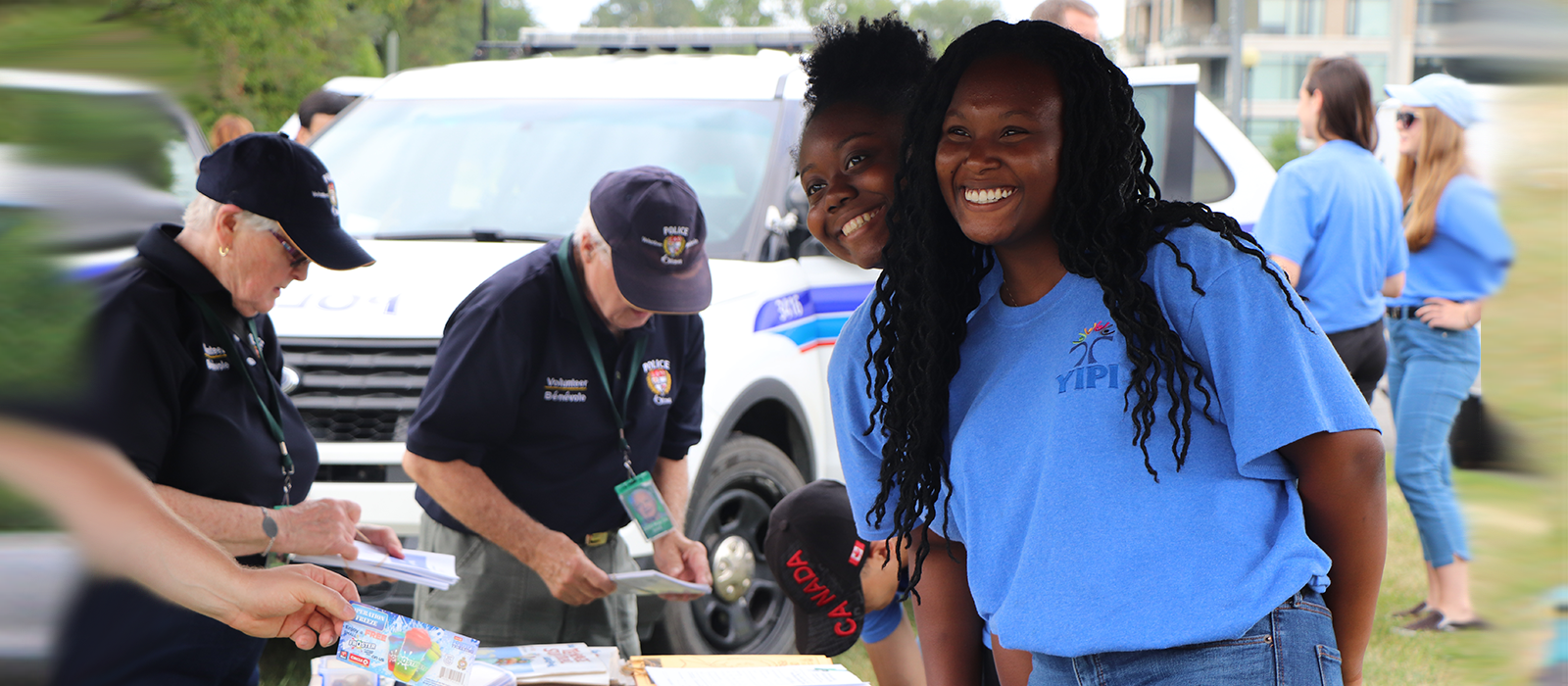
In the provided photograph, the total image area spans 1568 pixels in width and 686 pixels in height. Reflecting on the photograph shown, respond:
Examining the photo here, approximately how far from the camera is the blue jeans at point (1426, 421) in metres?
5.08

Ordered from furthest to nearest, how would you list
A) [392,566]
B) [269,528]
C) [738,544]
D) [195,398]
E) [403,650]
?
[738,544], [392,566], [269,528], [195,398], [403,650]

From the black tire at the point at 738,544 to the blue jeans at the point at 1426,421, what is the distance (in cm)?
257

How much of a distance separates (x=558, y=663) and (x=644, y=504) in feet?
2.06

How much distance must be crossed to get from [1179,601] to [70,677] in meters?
1.41

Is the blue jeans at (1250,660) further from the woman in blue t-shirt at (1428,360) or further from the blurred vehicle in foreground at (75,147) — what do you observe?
the woman in blue t-shirt at (1428,360)

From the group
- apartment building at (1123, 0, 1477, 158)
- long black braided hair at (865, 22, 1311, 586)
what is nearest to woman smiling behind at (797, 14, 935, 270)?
long black braided hair at (865, 22, 1311, 586)

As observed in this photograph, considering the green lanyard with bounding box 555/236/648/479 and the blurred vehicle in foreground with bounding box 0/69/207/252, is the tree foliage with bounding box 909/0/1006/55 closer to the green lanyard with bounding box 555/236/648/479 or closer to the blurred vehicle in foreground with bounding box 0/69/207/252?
the green lanyard with bounding box 555/236/648/479

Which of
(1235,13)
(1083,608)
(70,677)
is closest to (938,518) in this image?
(1083,608)

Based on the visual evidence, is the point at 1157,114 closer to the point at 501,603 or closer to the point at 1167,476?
the point at 501,603

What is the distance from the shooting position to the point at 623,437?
→ 3.43 m

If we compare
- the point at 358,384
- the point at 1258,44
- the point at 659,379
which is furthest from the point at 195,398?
the point at 1258,44

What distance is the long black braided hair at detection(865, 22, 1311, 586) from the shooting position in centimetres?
179

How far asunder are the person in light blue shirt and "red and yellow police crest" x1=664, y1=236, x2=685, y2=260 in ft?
9.03

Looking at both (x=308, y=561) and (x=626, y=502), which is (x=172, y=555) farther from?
(x=626, y=502)
